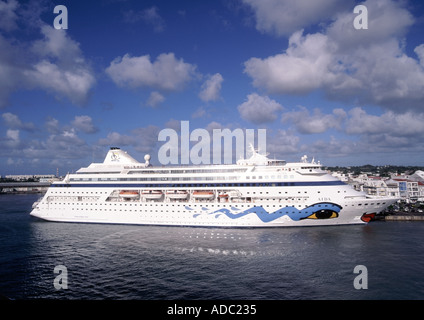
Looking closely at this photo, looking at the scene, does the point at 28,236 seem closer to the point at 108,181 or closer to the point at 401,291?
the point at 108,181

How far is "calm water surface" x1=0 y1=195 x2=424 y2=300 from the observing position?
48.8 feet

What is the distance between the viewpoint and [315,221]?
94.6 ft

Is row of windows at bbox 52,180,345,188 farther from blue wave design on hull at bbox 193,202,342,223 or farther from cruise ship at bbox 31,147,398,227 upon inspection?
blue wave design on hull at bbox 193,202,342,223

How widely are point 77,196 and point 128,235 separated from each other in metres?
12.7

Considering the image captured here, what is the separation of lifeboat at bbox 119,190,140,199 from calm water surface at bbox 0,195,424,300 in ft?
15.4

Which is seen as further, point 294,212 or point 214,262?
point 294,212

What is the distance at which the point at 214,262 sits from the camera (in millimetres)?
19391

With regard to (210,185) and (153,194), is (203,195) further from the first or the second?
(153,194)

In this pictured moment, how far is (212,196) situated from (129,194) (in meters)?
10.8

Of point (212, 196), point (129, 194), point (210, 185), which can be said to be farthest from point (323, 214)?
point (129, 194)

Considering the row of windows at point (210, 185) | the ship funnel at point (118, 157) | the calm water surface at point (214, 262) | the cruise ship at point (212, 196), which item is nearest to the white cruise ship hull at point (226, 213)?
the cruise ship at point (212, 196)

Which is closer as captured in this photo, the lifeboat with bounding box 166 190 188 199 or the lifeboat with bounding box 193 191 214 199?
the lifeboat with bounding box 193 191 214 199

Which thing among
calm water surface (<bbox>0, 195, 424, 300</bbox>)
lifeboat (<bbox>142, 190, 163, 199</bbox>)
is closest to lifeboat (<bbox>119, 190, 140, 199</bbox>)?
lifeboat (<bbox>142, 190, 163, 199</bbox>)

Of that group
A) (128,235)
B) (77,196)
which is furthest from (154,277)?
(77,196)
